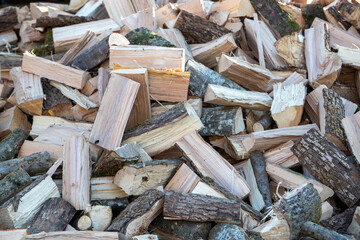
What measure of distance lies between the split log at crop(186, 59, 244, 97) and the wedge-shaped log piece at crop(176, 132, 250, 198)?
1.70ft

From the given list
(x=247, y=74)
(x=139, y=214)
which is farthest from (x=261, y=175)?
(x=139, y=214)

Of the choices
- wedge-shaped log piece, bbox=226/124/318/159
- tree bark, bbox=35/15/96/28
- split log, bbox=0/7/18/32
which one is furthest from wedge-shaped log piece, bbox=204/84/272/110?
split log, bbox=0/7/18/32

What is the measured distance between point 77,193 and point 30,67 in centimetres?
143

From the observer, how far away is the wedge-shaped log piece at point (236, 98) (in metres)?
3.23

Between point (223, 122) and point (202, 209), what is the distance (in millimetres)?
868

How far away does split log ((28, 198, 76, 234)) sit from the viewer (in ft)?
8.36

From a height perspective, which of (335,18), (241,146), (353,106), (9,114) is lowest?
(9,114)

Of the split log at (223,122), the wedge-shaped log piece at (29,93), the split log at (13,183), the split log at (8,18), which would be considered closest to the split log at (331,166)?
the split log at (223,122)

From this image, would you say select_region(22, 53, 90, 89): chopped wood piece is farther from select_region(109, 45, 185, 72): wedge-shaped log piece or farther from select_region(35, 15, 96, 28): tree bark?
select_region(35, 15, 96, 28): tree bark

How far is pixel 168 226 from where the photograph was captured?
8.64 feet

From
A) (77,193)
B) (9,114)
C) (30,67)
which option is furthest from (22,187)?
(30,67)

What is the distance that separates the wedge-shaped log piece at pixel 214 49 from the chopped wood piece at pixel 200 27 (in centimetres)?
14

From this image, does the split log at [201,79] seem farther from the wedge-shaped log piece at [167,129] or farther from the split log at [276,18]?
the split log at [276,18]

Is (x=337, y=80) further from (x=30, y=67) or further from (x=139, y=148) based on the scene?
(x=30, y=67)
